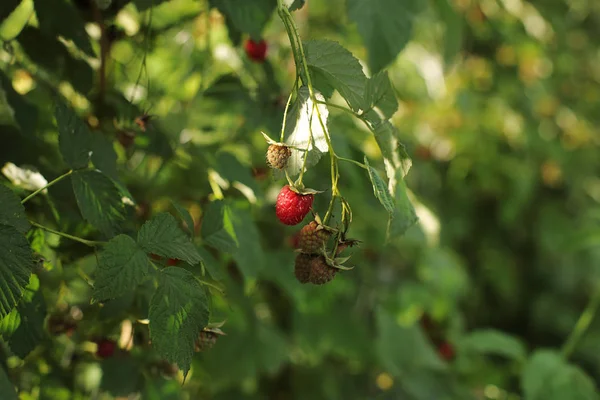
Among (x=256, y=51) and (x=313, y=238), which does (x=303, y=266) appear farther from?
(x=256, y=51)

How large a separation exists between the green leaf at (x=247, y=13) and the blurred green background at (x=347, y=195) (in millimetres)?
36

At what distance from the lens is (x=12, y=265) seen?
56 cm

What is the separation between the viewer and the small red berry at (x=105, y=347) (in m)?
0.86

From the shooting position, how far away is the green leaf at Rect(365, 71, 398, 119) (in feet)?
2.00

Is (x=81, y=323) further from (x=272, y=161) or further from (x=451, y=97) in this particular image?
(x=451, y=97)

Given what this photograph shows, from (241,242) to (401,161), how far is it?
0.36 metres

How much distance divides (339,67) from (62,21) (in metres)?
0.40

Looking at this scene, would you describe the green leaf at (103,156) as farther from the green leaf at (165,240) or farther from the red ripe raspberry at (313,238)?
the red ripe raspberry at (313,238)

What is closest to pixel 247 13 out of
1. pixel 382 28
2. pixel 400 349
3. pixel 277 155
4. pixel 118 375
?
pixel 382 28

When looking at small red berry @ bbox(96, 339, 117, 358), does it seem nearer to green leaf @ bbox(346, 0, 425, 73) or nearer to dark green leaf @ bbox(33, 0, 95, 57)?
dark green leaf @ bbox(33, 0, 95, 57)

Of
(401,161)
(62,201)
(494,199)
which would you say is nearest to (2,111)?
(62,201)

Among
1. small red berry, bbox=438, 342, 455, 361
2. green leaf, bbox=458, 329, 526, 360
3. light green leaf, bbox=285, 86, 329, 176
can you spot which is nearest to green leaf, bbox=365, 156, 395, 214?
light green leaf, bbox=285, 86, 329, 176

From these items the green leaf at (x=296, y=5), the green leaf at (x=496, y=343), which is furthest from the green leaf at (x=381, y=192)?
the green leaf at (x=496, y=343)

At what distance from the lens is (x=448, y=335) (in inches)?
75.0
